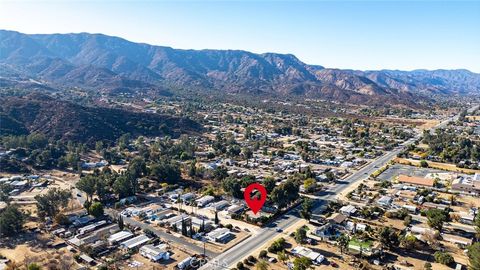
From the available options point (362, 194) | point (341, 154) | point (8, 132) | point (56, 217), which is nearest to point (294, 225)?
point (362, 194)

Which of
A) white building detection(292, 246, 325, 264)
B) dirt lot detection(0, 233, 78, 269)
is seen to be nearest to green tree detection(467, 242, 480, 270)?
white building detection(292, 246, 325, 264)

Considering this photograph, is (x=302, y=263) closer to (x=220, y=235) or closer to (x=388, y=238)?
(x=220, y=235)

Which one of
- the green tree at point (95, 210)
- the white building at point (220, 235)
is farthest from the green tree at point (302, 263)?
the green tree at point (95, 210)

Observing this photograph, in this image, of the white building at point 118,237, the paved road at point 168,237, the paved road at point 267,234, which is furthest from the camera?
the white building at point 118,237

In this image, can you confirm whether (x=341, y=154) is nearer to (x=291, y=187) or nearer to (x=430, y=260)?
(x=291, y=187)

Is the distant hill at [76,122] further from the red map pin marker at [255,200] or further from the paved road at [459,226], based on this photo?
the paved road at [459,226]
